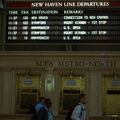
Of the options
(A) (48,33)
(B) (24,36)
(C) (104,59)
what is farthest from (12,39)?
(C) (104,59)

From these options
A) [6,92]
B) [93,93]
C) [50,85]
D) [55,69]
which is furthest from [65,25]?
[6,92]

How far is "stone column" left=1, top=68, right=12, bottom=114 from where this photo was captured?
14.7m

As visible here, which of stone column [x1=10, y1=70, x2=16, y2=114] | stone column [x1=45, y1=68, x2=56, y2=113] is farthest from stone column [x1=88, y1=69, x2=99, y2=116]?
stone column [x1=10, y1=70, x2=16, y2=114]

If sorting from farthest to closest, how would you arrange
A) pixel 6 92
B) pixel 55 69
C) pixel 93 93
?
pixel 6 92 → pixel 55 69 → pixel 93 93

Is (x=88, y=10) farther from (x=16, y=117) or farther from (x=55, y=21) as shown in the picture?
(x=16, y=117)

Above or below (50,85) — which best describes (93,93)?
below

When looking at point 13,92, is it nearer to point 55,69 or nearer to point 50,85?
point 50,85

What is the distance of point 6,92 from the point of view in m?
14.7

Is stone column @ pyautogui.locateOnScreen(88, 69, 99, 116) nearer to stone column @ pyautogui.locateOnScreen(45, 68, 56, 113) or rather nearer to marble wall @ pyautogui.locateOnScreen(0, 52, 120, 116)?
marble wall @ pyautogui.locateOnScreen(0, 52, 120, 116)

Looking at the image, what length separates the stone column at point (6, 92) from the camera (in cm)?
1468

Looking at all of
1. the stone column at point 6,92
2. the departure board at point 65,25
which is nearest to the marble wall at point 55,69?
the stone column at point 6,92

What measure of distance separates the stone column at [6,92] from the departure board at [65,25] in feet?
4.81

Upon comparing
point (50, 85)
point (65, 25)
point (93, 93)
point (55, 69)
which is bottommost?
point (93, 93)

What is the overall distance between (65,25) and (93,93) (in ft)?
9.65
